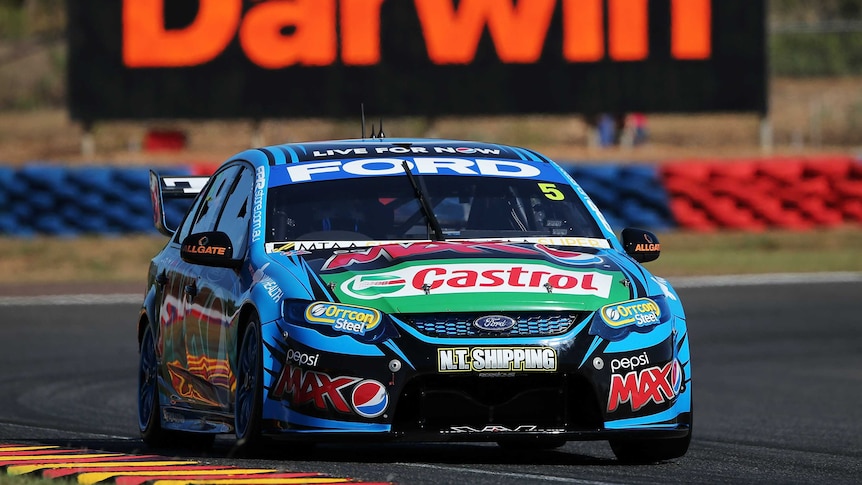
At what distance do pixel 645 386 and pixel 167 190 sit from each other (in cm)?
323

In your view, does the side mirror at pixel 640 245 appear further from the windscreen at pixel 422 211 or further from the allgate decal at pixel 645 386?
the allgate decal at pixel 645 386

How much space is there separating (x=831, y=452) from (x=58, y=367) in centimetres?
683

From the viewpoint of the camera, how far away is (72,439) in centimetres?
891

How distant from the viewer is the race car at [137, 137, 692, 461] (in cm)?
656

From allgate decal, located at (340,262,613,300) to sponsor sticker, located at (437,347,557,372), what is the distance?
237 mm

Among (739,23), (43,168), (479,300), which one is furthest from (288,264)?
(739,23)

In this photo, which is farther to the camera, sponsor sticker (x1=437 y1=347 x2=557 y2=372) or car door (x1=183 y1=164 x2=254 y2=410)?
car door (x1=183 y1=164 x2=254 y2=410)

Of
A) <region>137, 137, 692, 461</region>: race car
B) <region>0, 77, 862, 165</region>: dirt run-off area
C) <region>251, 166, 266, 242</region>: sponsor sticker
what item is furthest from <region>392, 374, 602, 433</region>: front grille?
<region>0, 77, 862, 165</region>: dirt run-off area

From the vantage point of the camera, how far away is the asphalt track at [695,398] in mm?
6930

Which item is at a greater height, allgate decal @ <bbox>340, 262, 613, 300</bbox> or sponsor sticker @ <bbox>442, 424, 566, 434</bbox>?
allgate decal @ <bbox>340, 262, 613, 300</bbox>

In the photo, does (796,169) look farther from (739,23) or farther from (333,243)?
(333,243)

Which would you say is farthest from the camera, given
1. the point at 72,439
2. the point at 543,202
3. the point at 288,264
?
the point at 72,439

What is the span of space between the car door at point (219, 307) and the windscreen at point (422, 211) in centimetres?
22

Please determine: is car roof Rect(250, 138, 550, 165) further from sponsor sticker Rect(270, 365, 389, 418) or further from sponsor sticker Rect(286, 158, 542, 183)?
sponsor sticker Rect(270, 365, 389, 418)
